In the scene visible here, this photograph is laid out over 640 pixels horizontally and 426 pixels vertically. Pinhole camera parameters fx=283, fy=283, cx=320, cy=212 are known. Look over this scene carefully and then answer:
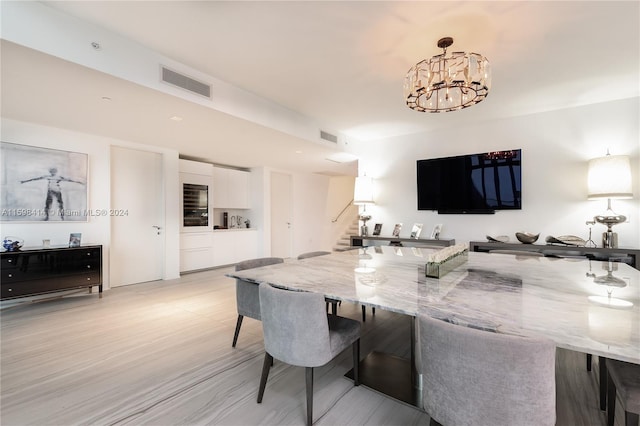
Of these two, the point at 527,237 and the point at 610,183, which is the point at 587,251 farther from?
the point at 610,183

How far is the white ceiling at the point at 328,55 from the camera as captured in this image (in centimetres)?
206

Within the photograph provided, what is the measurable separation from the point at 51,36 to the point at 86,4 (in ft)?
1.17

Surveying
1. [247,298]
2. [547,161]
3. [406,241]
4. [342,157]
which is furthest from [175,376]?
[547,161]

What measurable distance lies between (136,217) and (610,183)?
6676 mm

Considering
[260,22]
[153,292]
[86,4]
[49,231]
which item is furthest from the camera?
[153,292]

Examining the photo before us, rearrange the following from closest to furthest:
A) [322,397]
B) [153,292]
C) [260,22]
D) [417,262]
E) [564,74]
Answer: [322,397] < [260,22] < [417,262] < [564,74] < [153,292]

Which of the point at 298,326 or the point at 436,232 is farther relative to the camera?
the point at 436,232

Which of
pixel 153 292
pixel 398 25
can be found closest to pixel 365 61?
pixel 398 25

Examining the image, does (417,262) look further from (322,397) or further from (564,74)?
(564,74)

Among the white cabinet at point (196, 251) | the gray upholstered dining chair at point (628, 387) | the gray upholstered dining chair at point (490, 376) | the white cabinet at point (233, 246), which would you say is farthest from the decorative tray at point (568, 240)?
the white cabinet at point (196, 251)

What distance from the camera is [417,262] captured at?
7.92 feet

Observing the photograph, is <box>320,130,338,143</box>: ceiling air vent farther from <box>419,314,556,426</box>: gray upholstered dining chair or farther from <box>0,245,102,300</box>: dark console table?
<box>419,314,556,426</box>: gray upholstered dining chair

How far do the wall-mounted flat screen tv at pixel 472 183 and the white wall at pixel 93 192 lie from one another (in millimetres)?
4424

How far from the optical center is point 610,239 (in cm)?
345
